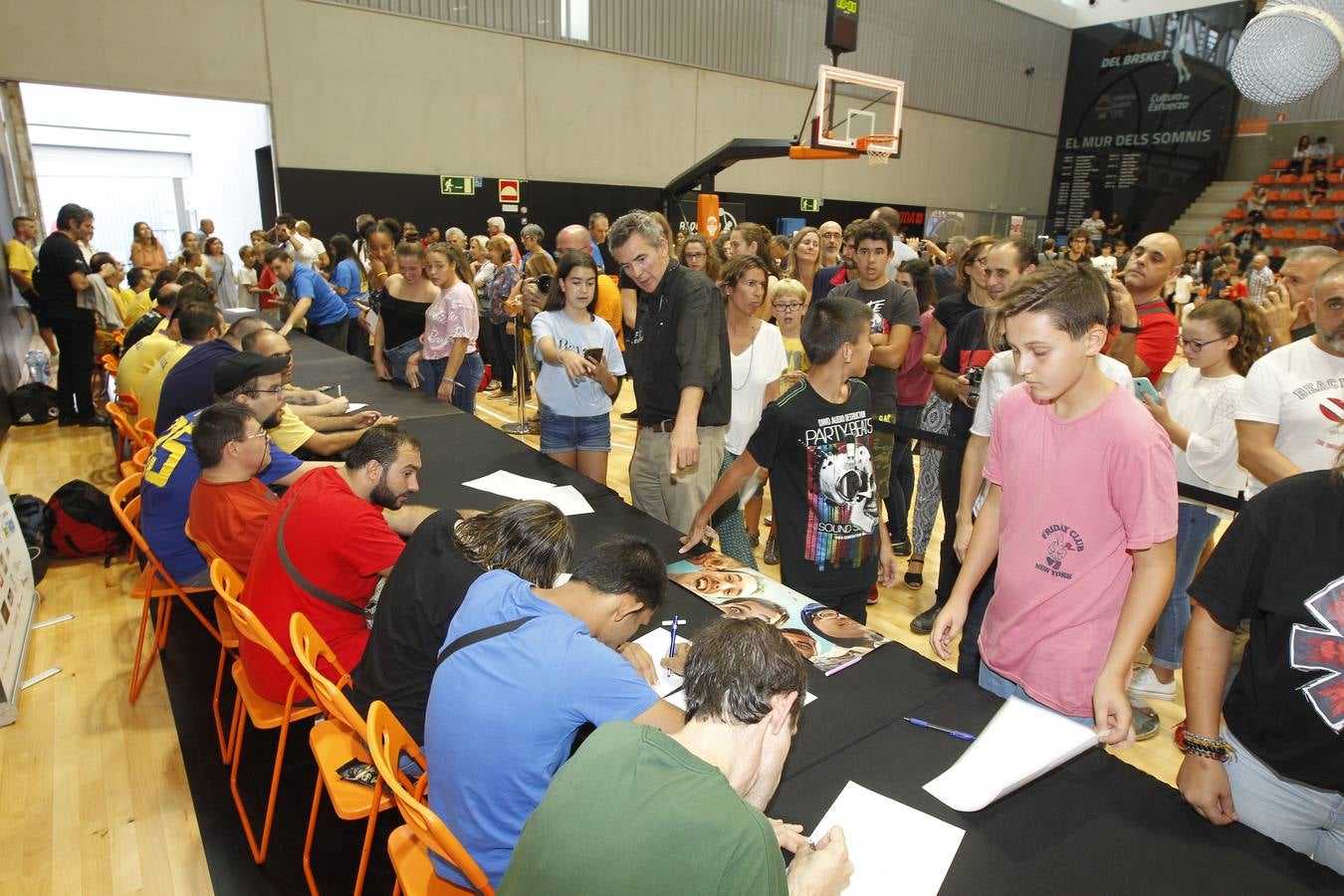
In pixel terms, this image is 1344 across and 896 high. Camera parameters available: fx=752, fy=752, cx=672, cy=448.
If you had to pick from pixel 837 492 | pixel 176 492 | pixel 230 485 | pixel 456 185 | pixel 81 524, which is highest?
pixel 456 185

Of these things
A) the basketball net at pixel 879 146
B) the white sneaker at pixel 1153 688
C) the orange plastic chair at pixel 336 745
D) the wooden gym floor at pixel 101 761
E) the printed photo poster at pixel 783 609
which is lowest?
the wooden gym floor at pixel 101 761

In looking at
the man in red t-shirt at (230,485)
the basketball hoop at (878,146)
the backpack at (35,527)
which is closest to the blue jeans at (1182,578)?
the man in red t-shirt at (230,485)

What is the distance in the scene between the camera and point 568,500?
8.61ft

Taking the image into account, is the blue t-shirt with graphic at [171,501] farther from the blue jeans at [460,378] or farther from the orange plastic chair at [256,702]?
the blue jeans at [460,378]

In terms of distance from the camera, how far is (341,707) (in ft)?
5.01

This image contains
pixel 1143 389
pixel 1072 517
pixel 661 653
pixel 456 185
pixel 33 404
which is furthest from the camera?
pixel 456 185

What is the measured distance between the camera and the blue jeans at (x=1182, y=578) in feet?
9.23

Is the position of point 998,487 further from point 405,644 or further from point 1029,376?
point 405,644

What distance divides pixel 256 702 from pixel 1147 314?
3.64 metres

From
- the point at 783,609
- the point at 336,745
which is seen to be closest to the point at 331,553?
the point at 336,745

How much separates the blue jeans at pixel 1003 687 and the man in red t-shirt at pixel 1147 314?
1.83 metres

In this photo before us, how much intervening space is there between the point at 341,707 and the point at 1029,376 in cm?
154

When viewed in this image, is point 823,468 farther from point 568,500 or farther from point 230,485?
point 230,485

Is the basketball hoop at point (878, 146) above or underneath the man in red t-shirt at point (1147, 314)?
above
